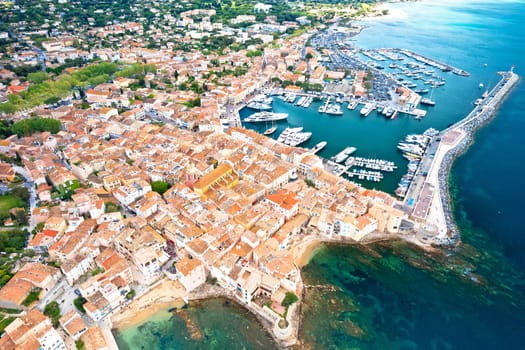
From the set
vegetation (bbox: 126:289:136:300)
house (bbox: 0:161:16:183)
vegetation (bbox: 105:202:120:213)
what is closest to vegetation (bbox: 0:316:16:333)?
vegetation (bbox: 126:289:136:300)

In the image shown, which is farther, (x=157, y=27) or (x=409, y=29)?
(x=409, y=29)

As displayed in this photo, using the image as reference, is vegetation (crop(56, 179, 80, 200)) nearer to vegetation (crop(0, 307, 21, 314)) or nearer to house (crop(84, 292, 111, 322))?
vegetation (crop(0, 307, 21, 314))

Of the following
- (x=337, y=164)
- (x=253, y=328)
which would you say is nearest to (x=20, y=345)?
(x=253, y=328)

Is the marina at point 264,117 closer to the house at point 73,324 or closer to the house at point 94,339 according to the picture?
the house at point 73,324

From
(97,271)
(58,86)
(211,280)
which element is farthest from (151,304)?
(58,86)

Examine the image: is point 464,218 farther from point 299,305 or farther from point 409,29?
point 409,29
